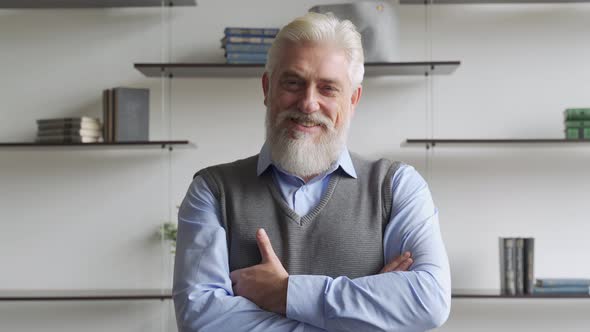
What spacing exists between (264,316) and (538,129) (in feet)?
7.57

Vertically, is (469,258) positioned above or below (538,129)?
below

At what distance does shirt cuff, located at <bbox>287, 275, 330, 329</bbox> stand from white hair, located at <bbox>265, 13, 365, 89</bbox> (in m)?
0.48

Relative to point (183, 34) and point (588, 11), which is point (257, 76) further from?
point (588, 11)

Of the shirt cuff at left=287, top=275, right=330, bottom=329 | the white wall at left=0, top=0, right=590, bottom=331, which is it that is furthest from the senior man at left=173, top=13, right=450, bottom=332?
the white wall at left=0, top=0, right=590, bottom=331

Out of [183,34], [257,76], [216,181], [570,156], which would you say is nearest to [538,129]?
[570,156]

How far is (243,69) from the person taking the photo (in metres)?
3.68

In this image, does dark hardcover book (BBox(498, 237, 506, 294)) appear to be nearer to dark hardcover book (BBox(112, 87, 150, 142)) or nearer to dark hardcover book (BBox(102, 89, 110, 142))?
dark hardcover book (BBox(112, 87, 150, 142))

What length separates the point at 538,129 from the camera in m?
3.88

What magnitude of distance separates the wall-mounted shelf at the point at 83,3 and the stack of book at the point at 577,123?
5.48ft

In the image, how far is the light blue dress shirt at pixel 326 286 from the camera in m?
1.89

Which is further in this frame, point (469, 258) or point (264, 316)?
point (469, 258)

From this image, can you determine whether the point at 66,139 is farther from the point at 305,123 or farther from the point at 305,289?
the point at 305,289

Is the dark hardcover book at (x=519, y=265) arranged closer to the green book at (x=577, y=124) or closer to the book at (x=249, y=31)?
the green book at (x=577, y=124)

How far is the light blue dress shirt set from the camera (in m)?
1.89
